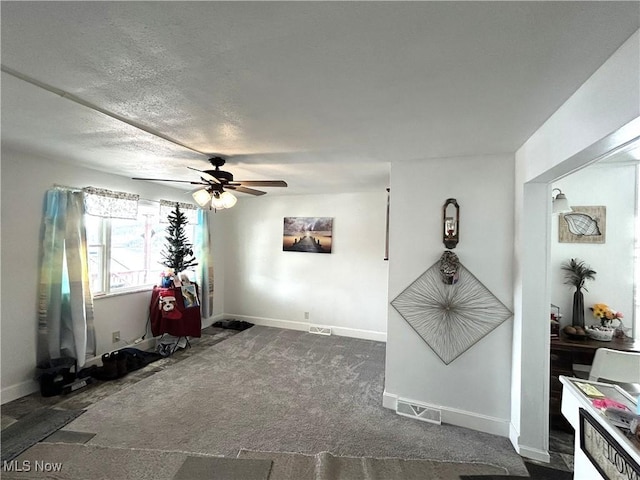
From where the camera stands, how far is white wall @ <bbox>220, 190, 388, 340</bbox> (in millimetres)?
4508

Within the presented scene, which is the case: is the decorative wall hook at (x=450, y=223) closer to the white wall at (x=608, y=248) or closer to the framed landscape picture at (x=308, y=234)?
the white wall at (x=608, y=248)

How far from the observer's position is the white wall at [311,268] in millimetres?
4508

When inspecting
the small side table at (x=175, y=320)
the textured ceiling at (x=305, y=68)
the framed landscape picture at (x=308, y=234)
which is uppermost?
the textured ceiling at (x=305, y=68)

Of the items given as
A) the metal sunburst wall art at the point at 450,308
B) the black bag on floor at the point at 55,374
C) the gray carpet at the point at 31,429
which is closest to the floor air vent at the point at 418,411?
the metal sunburst wall art at the point at 450,308

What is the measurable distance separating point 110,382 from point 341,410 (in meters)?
2.51

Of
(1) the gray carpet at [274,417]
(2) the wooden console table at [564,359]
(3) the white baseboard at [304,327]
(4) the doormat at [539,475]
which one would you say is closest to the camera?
(4) the doormat at [539,475]

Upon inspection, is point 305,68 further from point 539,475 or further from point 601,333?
point 601,333

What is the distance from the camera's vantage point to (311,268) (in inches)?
194

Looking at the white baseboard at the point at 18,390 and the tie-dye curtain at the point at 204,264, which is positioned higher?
the tie-dye curtain at the point at 204,264

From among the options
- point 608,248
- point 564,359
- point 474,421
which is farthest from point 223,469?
point 608,248

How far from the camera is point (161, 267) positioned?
430 cm

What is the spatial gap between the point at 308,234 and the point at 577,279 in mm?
3526

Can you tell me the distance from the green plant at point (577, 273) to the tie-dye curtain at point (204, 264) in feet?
15.5

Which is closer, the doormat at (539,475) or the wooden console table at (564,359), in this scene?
the doormat at (539,475)
